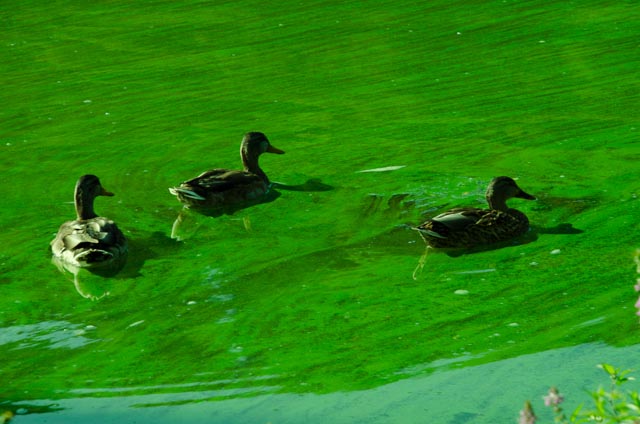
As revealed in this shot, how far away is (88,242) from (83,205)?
0.51 meters

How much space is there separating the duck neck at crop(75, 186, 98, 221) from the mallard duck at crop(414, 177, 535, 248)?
1598 millimetres

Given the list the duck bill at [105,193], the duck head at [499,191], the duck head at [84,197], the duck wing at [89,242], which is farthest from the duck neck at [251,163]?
the duck head at [499,191]

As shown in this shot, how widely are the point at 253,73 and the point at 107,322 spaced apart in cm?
429

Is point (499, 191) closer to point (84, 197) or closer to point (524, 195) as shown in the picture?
point (524, 195)

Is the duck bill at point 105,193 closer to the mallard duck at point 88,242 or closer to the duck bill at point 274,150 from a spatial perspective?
the mallard duck at point 88,242

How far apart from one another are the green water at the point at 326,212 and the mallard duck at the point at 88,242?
0.08 meters

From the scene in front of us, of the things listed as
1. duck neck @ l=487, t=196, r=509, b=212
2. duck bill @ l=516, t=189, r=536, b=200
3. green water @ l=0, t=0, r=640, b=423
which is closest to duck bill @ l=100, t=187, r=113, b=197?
green water @ l=0, t=0, r=640, b=423

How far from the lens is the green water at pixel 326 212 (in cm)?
385

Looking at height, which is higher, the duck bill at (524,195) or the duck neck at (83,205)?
the duck neck at (83,205)

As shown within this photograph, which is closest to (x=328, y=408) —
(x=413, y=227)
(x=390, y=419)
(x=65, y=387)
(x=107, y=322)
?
(x=390, y=419)

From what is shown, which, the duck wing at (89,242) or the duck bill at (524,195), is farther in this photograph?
the duck bill at (524,195)

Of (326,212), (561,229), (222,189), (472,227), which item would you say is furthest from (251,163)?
(561,229)

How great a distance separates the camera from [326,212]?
5.70 m

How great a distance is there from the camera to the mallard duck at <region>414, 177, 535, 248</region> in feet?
16.4
